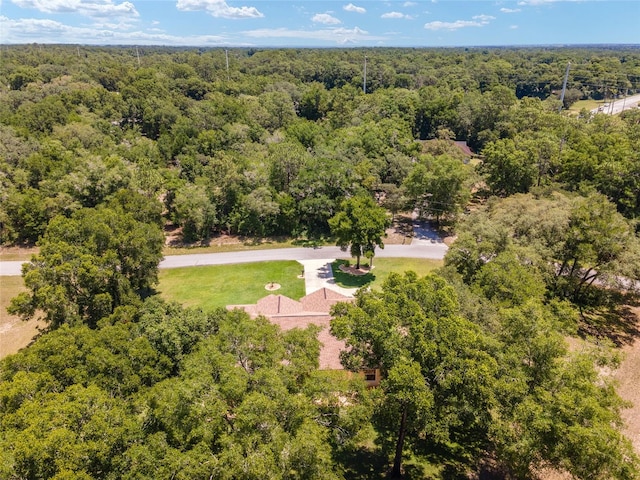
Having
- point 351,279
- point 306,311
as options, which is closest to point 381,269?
point 351,279

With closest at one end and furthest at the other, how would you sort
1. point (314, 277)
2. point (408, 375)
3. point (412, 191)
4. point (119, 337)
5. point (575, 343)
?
point (408, 375) < point (119, 337) < point (575, 343) < point (314, 277) < point (412, 191)

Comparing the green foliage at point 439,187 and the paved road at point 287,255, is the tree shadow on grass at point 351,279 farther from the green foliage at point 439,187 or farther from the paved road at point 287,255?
the green foliage at point 439,187

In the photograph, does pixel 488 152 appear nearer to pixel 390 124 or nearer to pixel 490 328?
pixel 390 124

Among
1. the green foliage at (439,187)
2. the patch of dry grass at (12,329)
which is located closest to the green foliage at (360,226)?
the green foliage at (439,187)

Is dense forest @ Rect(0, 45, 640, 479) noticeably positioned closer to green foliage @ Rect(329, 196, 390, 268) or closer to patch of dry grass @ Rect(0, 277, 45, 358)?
green foliage @ Rect(329, 196, 390, 268)

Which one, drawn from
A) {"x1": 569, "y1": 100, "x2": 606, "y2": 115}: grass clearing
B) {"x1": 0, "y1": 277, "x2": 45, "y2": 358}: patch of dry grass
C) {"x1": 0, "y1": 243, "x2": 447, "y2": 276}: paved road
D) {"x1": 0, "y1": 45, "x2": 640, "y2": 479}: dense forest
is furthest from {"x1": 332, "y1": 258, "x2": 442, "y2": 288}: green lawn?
{"x1": 569, "y1": 100, "x2": 606, "y2": 115}: grass clearing

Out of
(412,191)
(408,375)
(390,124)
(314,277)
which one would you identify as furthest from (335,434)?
(390,124)

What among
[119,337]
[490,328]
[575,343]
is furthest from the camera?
[575,343]
